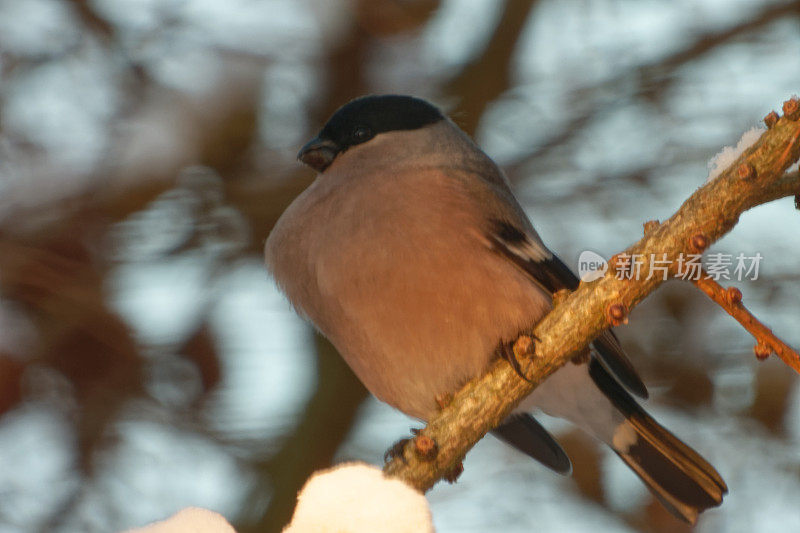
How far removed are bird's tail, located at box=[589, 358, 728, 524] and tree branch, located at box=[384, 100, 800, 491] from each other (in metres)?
0.94

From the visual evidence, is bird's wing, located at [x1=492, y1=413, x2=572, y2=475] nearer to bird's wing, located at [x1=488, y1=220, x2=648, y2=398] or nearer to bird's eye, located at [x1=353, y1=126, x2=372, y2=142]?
bird's wing, located at [x1=488, y1=220, x2=648, y2=398]

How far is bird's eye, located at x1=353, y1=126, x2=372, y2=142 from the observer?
294cm

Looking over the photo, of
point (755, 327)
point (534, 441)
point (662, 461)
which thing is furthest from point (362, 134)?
point (755, 327)

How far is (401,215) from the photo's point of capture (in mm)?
2453

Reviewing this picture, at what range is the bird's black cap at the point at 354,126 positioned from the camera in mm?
2939

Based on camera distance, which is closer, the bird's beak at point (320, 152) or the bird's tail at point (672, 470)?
the bird's tail at point (672, 470)

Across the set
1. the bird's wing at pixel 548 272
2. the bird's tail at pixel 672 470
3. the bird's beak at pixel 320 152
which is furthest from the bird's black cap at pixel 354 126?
the bird's tail at pixel 672 470

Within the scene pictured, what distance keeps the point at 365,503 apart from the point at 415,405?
1645mm

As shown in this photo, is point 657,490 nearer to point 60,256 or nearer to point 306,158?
point 306,158

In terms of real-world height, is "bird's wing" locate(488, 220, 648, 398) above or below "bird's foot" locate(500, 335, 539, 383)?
below

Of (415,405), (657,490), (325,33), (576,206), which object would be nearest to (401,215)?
(415,405)

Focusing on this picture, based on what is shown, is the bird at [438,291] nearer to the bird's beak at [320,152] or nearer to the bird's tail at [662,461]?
the bird's tail at [662,461]

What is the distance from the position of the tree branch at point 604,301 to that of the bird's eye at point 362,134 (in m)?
1.35

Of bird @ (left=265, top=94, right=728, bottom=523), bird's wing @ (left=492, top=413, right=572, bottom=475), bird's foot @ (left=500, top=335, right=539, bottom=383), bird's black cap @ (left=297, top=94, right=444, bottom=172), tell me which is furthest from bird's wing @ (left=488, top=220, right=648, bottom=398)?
bird's foot @ (left=500, top=335, right=539, bottom=383)
